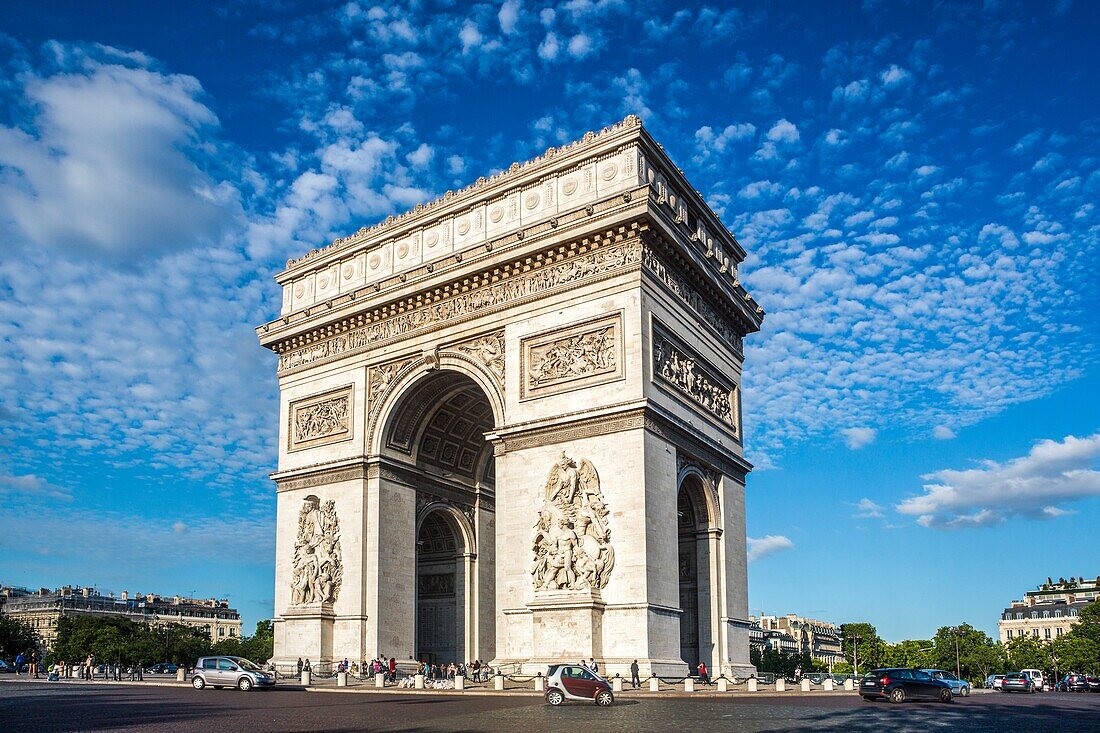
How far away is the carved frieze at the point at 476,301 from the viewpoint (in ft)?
106

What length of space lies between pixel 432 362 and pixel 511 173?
7.62 m

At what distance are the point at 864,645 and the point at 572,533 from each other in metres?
128

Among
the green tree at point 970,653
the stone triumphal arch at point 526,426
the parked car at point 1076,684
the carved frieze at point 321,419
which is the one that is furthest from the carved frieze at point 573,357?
the green tree at point 970,653

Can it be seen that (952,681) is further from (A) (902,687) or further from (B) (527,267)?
(B) (527,267)

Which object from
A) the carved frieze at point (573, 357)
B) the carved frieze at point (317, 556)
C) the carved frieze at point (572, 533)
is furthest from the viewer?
the carved frieze at point (317, 556)

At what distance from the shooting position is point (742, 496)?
37.7 meters

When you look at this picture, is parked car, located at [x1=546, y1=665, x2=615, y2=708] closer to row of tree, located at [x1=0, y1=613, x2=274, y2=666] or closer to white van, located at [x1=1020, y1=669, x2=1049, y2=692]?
white van, located at [x1=1020, y1=669, x2=1049, y2=692]

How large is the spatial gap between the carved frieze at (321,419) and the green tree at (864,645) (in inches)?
4330

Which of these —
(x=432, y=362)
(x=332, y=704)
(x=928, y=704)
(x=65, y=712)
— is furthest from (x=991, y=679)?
(x=65, y=712)

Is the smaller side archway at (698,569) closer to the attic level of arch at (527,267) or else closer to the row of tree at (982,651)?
the attic level of arch at (527,267)

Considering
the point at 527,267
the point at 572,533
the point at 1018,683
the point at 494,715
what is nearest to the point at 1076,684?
the point at 1018,683

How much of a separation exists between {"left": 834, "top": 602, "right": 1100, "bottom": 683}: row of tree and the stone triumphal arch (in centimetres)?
4627

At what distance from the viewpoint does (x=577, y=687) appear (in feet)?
80.3

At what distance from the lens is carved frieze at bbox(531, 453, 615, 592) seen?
30062mm
